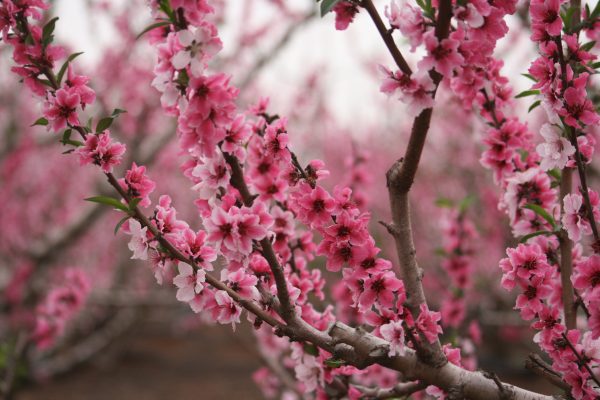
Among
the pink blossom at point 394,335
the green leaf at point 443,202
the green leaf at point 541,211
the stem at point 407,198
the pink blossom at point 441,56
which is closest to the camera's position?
the pink blossom at point 441,56

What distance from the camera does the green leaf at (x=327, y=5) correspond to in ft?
3.98

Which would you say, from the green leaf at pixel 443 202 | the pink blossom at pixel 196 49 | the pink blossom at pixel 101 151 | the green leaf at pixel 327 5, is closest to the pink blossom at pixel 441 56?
the green leaf at pixel 327 5

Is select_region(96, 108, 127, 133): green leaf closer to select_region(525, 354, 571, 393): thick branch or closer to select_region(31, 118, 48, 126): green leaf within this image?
select_region(31, 118, 48, 126): green leaf

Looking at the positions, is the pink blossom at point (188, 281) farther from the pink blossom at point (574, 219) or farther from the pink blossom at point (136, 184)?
the pink blossom at point (574, 219)

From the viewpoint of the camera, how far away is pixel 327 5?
1.23m

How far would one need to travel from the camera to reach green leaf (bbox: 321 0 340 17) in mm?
1214

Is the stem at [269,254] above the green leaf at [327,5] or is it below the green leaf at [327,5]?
below

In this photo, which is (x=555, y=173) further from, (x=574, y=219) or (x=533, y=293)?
(x=533, y=293)

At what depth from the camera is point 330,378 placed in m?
1.68

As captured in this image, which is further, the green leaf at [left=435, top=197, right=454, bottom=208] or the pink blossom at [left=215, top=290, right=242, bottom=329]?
the green leaf at [left=435, top=197, right=454, bottom=208]

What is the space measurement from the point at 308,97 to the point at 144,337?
7.83 m

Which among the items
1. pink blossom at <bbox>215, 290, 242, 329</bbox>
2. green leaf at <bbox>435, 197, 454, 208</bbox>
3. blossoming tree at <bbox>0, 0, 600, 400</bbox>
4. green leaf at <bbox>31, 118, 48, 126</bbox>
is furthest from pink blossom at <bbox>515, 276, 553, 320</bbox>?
green leaf at <bbox>31, 118, 48, 126</bbox>

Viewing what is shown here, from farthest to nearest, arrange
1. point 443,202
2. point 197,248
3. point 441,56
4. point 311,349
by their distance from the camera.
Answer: point 443,202 < point 311,349 < point 197,248 < point 441,56

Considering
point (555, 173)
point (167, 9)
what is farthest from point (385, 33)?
point (555, 173)
